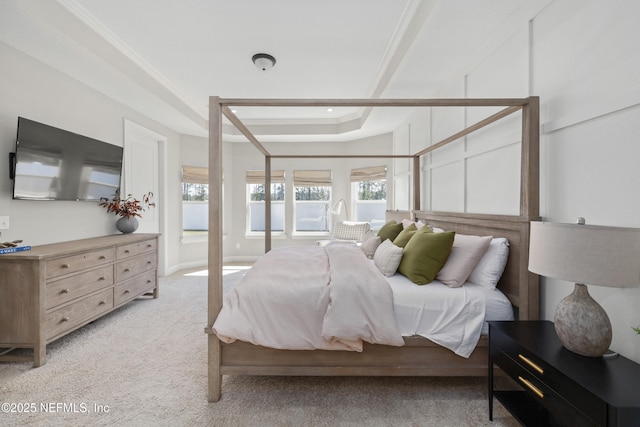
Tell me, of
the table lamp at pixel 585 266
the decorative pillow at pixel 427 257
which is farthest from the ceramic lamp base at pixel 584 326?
the decorative pillow at pixel 427 257

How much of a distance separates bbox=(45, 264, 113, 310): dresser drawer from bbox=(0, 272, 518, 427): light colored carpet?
0.44m

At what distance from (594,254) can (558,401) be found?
0.64m

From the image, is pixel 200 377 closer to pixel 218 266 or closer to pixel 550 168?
pixel 218 266

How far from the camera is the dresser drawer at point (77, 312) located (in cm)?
235

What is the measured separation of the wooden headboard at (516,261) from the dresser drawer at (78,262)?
3.45 metres

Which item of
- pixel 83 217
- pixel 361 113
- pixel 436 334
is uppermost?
pixel 361 113

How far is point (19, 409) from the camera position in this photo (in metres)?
1.77

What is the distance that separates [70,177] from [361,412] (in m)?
3.47

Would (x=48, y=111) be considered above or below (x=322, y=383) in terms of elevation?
above

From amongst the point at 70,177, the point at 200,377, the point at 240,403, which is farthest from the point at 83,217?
the point at 240,403

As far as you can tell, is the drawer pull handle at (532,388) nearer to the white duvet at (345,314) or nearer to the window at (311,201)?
the white duvet at (345,314)

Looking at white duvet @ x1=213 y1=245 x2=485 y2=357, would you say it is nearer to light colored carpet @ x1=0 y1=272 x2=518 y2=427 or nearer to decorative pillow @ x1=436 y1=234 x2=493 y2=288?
decorative pillow @ x1=436 y1=234 x2=493 y2=288

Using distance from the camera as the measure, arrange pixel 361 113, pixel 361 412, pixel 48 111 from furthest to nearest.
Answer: pixel 361 113 < pixel 48 111 < pixel 361 412

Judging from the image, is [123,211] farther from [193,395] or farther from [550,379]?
[550,379]
